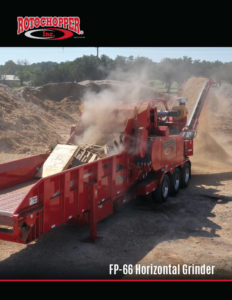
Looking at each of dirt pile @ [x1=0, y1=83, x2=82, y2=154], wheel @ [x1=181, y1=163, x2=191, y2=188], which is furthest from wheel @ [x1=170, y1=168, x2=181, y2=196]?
dirt pile @ [x1=0, y1=83, x2=82, y2=154]

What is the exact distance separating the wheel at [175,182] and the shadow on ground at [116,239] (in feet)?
0.89

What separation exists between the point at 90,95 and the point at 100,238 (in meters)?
4.36

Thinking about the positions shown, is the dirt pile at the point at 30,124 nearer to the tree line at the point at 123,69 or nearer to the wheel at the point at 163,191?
the wheel at the point at 163,191

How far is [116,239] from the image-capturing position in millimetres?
7750

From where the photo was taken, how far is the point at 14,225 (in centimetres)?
593

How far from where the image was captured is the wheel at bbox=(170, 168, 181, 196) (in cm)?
1099

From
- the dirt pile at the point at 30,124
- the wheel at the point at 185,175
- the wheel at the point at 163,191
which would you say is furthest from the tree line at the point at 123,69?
the wheel at the point at 163,191

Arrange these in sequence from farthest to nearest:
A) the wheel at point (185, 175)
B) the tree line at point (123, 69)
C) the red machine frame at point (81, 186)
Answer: the tree line at point (123, 69)
the wheel at point (185, 175)
the red machine frame at point (81, 186)

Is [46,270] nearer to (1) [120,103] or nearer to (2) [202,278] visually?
(2) [202,278]

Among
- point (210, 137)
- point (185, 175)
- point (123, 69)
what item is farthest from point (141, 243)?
point (123, 69)

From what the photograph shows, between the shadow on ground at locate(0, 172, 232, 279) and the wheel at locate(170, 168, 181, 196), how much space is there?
27 cm

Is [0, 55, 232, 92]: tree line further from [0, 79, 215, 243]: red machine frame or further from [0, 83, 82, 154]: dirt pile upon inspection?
[0, 79, 215, 243]: red machine frame

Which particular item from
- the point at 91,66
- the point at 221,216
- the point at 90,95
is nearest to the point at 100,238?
the point at 221,216

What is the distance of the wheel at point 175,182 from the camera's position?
36.1 ft
